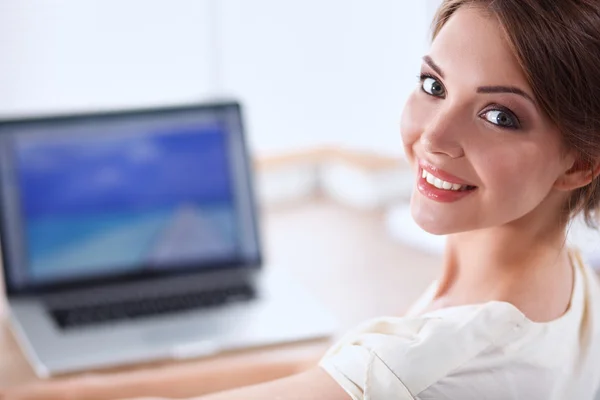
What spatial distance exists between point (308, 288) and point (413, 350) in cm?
85

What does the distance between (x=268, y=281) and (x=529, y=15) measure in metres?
0.95

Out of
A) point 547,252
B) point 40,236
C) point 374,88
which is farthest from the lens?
point 374,88

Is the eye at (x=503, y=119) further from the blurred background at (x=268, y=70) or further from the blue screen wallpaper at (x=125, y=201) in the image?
the blurred background at (x=268, y=70)

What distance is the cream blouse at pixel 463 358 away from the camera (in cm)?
96

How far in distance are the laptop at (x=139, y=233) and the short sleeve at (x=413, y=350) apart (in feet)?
1.97

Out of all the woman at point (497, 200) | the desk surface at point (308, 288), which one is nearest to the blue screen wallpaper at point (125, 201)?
the desk surface at point (308, 288)

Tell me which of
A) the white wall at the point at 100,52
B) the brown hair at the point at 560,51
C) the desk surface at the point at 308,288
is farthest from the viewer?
the white wall at the point at 100,52

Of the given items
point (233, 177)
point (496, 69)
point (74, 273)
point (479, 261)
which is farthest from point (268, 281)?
point (496, 69)

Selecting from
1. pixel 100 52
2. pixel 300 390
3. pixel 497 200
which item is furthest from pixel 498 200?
pixel 100 52

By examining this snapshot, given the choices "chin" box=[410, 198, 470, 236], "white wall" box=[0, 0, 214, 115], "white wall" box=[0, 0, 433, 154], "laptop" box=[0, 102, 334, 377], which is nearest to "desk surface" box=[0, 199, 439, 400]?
"laptop" box=[0, 102, 334, 377]

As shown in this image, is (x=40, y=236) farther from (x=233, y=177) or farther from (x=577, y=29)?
(x=577, y=29)

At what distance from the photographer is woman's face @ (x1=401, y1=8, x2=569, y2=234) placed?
38.0 inches

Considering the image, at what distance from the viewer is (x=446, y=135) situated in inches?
38.8

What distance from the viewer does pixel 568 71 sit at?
0.94 m
